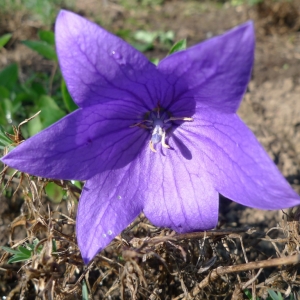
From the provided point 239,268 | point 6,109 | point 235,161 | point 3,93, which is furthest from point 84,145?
point 3,93

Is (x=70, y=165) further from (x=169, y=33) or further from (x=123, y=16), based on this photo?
(x=123, y=16)

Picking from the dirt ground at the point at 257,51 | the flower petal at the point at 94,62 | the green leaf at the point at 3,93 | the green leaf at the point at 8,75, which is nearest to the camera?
the flower petal at the point at 94,62

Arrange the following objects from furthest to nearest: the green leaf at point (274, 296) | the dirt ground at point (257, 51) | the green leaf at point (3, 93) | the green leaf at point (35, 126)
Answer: the green leaf at point (3, 93) → the dirt ground at point (257, 51) → the green leaf at point (35, 126) → the green leaf at point (274, 296)

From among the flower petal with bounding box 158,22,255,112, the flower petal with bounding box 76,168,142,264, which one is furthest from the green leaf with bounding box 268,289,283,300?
the flower petal with bounding box 158,22,255,112

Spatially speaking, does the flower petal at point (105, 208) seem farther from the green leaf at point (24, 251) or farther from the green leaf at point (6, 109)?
the green leaf at point (6, 109)

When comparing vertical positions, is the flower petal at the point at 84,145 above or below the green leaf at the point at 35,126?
above

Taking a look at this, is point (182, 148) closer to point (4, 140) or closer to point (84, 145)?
point (84, 145)

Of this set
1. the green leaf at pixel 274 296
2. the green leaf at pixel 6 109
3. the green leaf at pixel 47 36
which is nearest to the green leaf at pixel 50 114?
the green leaf at pixel 6 109

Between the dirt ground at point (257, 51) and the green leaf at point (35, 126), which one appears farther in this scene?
the dirt ground at point (257, 51)
